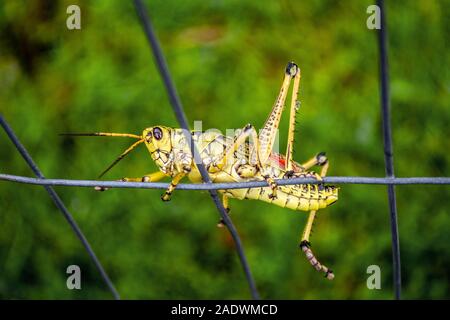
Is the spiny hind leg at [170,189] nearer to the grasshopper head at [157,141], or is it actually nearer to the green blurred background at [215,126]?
the grasshopper head at [157,141]

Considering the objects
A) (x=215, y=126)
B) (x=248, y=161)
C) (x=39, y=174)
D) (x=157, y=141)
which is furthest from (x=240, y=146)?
(x=215, y=126)

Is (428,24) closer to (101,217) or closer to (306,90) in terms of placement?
(306,90)

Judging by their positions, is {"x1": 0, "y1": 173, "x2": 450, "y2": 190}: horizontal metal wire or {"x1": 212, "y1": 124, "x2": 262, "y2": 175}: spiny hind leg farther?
{"x1": 212, "y1": 124, "x2": 262, "y2": 175}: spiny hind leg

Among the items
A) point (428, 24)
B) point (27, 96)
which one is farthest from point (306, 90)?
point (27, 96)

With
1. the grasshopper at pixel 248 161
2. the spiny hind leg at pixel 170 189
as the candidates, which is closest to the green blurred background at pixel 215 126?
the grasshopper at pixel 248 161

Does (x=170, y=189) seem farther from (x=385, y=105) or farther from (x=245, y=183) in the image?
(x=385, y=105)

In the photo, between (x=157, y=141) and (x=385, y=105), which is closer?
(x=385, y=105)

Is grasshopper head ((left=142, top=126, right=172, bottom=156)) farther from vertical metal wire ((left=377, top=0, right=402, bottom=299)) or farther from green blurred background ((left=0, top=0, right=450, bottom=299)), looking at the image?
green blurred background ((left=0, top=0, right=450, bottom=299))

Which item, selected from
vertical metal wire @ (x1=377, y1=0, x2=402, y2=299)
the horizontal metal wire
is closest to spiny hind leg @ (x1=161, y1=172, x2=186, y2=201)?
the horizontal metal wire
